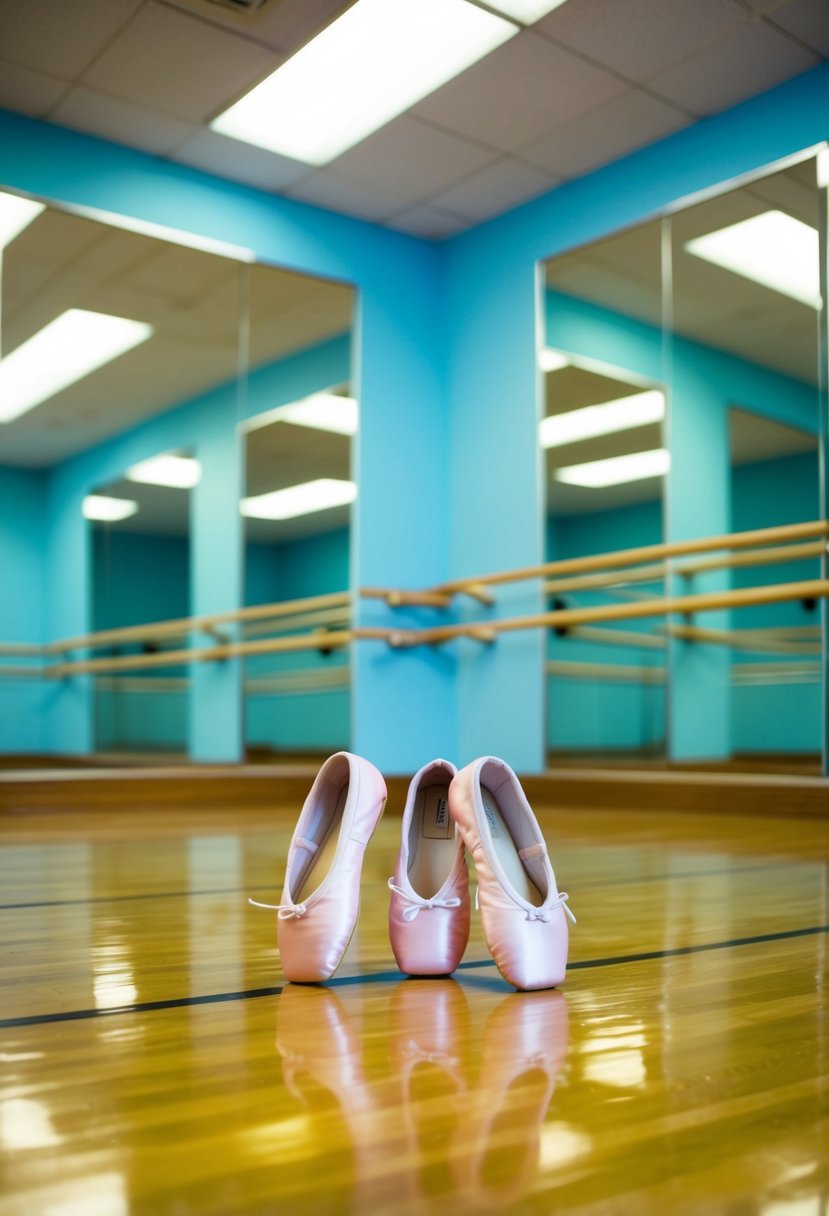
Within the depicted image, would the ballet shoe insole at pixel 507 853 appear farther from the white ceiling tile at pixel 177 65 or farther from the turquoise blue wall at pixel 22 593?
the turquoise blue wall at pixel 22 593

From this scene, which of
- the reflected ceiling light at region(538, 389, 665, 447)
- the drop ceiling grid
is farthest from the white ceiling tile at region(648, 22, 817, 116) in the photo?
the reflected ceiling light at region(538, 389, 665, 447)

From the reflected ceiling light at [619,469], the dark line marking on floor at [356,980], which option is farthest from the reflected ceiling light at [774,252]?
the dark line marking on floor at [356,980]

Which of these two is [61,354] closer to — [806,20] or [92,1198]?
[806,20]

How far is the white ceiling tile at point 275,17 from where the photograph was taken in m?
3.52

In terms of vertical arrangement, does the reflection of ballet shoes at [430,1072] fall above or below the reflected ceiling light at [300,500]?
below

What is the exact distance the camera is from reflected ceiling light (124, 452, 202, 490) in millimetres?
5180

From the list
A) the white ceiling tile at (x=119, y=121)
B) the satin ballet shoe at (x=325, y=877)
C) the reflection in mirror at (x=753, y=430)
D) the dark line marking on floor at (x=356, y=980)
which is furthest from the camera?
the white ceiling tile at (x=119, y=121)

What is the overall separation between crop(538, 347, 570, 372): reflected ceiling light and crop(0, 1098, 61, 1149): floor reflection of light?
426cm

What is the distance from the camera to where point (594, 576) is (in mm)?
4672

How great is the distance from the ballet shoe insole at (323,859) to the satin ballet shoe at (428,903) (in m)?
0.10

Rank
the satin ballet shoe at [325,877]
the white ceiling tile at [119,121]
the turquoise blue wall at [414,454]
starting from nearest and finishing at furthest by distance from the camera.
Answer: the satin ballet shoe at [325,877], the white ceiling tile at [119,121], the turquoise blue wall at [414,454]

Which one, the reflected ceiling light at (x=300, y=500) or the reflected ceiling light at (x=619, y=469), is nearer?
the reflected ceiling light at (x=619, y=469)

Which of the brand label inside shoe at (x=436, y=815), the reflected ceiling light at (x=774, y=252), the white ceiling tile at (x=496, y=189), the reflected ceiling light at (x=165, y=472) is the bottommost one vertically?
the brand label inside shoe at (x=436, y=815)

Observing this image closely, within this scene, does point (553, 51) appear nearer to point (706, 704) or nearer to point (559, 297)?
point (559, 297)
